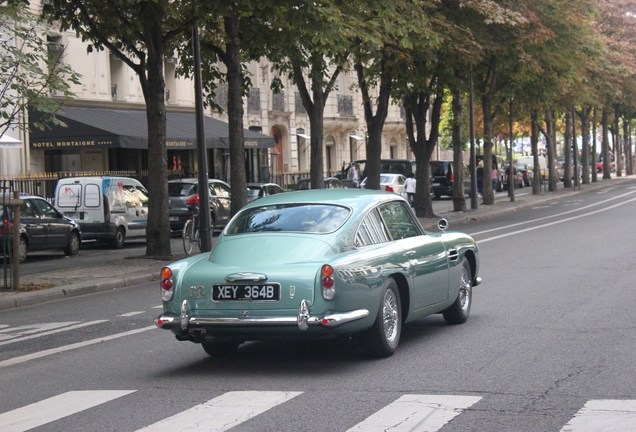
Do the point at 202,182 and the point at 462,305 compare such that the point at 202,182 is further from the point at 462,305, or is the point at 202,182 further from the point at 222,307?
the point at 222,307

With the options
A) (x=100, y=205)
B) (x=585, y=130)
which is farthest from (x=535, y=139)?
(x=100, y=205)

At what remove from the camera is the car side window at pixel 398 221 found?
31.9 feet

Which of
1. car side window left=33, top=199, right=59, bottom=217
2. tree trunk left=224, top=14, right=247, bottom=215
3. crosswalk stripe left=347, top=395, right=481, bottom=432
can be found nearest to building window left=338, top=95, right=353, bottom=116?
tree trunk left=224, top=14, right=247, bottom=215

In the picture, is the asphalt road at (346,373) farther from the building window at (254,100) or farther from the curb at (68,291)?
the building window at (254,100)

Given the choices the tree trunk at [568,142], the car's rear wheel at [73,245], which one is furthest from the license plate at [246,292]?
the tree trunk at [568,142]

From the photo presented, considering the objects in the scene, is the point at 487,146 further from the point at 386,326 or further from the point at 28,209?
the point at 386,326

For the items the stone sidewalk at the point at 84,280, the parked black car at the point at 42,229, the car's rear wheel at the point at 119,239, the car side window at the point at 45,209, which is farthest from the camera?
the car's rear wheel at the point at 119,239

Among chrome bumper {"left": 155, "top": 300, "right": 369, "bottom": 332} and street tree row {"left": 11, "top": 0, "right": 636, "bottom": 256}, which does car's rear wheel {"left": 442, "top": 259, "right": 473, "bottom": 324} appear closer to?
chrome bumper {"left": 155, "top": 300, "right": 369, "bottom": 332}

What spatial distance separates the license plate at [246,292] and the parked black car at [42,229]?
14.8 meters

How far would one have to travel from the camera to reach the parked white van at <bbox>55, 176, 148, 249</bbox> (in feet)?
86.0

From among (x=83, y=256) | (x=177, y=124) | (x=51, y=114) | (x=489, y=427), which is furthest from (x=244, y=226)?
(x=177, y=124)

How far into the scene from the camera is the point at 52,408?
734 centimetres

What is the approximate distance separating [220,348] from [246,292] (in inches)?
46.1

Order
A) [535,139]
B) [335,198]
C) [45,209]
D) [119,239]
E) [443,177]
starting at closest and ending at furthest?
[335,198] → [45,209] → [119,239] → [535,139] → [443,177]
